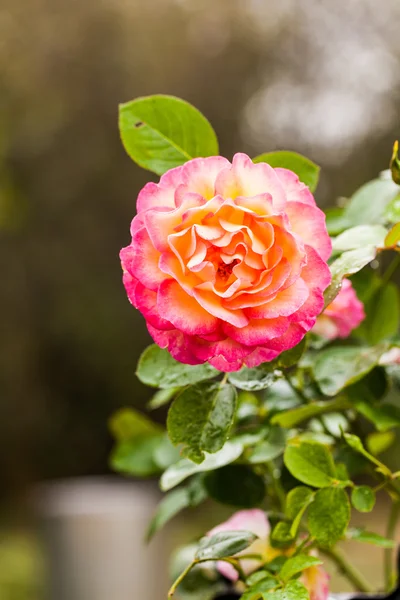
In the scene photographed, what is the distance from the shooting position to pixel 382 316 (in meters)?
0.36

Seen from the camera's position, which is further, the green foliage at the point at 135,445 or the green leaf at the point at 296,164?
the green foliage at the point at 135,445

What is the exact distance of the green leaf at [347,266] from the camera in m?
0.22

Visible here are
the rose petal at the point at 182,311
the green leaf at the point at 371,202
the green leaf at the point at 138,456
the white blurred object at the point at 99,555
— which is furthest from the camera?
the white blurred object at the point at 99,555

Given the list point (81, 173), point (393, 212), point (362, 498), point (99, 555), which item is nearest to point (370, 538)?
point (362, 498)

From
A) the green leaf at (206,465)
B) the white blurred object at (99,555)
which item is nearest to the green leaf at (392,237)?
the green leaf at (206,465)

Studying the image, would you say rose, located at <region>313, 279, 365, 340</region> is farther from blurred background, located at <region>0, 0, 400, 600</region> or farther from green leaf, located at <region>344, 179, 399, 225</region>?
blurred background, located at <region>0, 0, 400, 600</region>

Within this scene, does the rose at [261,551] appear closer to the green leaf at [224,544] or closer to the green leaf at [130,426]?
the green leaf at [224,544]

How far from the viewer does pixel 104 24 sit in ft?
11.7

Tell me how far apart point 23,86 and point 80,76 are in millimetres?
295

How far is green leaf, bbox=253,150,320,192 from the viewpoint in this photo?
0.87 feet

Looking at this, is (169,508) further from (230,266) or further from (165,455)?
(230,266)

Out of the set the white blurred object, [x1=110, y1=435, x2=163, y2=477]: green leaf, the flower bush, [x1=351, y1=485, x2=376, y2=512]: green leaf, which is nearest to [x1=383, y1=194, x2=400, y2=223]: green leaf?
the flower bush

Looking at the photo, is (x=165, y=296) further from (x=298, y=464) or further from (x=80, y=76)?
(x=80, y=76)

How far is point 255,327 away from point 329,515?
7cm
